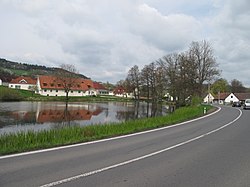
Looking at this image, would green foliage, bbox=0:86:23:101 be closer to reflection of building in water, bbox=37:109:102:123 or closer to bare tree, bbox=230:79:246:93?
reflection of building in water, bbox=37:109:102:123

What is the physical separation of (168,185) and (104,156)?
3444 mm

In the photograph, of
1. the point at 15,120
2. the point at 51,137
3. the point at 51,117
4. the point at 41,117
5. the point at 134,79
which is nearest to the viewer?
the point at 51,137

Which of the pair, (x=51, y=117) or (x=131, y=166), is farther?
(x=51, y=117)

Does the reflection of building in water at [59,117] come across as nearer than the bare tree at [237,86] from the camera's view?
Yes

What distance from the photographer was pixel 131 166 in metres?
8.25

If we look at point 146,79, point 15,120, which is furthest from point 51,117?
point 146,79

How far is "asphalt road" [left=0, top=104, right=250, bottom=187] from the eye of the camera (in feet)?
22.1

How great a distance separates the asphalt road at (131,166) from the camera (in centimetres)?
675

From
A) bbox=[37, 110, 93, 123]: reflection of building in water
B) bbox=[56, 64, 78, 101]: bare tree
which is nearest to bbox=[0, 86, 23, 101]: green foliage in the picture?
bbox=[56, 64, 78, 101]: bare tree

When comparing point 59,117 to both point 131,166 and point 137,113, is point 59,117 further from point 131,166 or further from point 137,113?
point 131,166

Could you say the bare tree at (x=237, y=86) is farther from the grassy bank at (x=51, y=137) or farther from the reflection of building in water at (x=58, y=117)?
the grassy bank at (x=51, y=137)

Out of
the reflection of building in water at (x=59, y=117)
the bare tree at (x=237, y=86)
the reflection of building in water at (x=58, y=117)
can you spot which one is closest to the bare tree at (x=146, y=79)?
the reflection of building in water at (x=59, y=117)

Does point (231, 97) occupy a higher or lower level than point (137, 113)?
higher

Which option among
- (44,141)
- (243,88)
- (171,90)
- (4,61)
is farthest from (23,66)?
(44,141)
